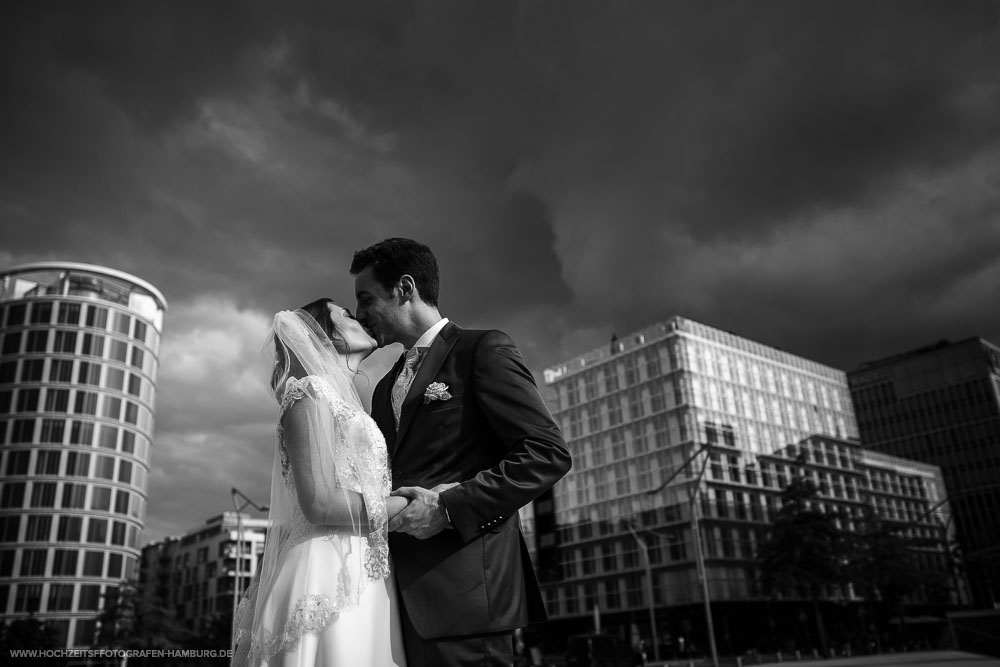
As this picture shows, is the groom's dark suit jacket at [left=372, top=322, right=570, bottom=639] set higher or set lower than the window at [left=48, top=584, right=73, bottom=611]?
lower

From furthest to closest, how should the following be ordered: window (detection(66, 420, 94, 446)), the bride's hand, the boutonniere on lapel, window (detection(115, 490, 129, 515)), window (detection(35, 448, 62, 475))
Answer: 1. window (detection(115, 490, 129, 515))
2. window (detection(66, 420, 94, 446))
3. window (detection(35, 448, 62, 475))
4. the boutonniere on lapel
5. the bride's hand

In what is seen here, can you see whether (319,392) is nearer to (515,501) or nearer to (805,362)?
(515,501)

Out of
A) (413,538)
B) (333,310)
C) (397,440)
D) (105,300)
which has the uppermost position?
(105,300)

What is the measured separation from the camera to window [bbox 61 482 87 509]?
240ft

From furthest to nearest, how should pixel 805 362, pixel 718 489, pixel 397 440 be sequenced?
pixel 805 362
pixel 718 489
pixel 397 440

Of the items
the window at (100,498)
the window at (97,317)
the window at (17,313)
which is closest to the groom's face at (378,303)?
the window at (100,498)

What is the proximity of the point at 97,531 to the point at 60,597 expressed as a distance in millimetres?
6470

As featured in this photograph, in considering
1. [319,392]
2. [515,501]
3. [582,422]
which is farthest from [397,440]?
[582,422]

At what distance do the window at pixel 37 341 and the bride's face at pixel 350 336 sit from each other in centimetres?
8476

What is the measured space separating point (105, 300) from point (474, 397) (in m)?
86.8

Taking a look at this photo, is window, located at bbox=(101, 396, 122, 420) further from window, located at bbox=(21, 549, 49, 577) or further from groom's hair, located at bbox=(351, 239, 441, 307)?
groom's hair, located at bbox=(351, 239, 441, 307)

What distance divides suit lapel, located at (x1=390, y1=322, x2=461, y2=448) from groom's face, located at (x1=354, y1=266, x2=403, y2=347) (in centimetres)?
27

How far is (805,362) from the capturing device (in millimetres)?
84312

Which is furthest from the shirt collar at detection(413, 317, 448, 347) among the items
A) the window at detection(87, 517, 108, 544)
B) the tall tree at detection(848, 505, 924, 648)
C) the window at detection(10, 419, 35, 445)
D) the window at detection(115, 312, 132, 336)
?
the window at detection(115, 312, 132, 336)
